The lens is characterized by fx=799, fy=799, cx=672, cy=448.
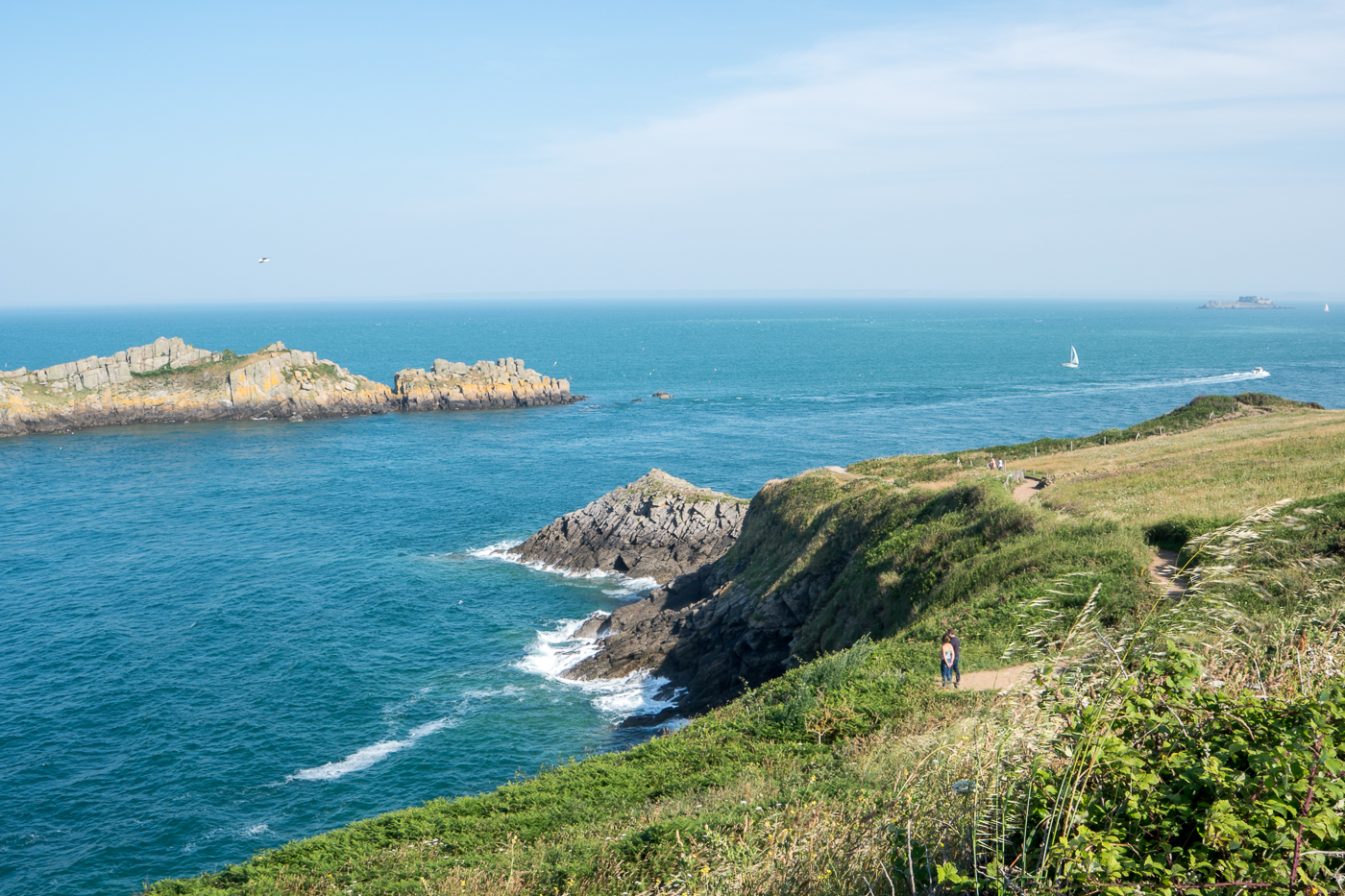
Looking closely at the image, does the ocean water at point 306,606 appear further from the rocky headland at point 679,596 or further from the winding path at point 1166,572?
the winding path at point 1166,572

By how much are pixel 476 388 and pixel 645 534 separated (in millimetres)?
75033

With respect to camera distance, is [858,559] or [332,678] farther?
[332,678]

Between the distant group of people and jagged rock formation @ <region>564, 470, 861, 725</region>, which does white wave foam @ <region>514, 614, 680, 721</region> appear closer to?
jagged rock formation @ <region>564, 470, 861, 725</region>

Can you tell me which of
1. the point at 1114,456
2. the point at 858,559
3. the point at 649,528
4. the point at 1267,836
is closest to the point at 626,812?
the point at 1267,836

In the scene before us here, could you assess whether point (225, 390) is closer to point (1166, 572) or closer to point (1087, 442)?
point (1087, 442)

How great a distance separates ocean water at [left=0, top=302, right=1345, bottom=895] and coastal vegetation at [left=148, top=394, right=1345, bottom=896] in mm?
13960

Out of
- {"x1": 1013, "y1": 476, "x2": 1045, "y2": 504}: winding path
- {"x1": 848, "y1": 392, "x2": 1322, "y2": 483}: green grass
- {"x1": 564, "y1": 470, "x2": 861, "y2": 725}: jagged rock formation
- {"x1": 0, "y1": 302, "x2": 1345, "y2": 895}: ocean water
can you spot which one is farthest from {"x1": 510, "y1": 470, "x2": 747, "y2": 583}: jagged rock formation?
{"x1": 1013, "y1": 476, "x2": 1045, "y2": 504}: winding path

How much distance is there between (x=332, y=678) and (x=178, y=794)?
9.90 meters

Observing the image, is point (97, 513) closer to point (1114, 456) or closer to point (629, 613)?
point (629, 613)

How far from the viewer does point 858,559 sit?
30688mm

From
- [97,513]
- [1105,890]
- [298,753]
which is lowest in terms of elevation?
[298,753]

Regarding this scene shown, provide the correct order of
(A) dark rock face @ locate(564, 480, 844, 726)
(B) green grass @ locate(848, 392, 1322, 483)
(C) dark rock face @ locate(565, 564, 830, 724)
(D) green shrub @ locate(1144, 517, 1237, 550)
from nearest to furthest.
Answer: (D) green shrub @ locate(1144, 517, 1237, 550) < (A) dark rock face @ locate(564, 480, 844, 726) < (C) dark rock face @ locate(565, 564, 830, 724) < (B) green grass @ locate(848, 392, 1322, 483)

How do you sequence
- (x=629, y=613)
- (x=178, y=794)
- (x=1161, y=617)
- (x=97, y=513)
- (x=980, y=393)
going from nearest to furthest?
(x=1161, y=617)
(x=178, y=794)
(x=629, y=613)
(x=97, y=513)
(x=980, y=393)

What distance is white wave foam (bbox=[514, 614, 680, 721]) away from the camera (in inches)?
1412
